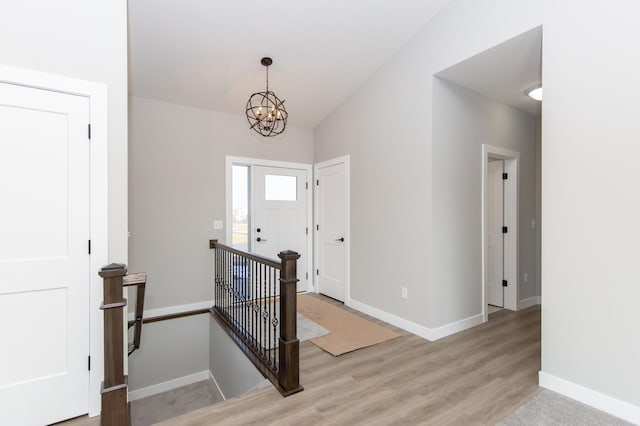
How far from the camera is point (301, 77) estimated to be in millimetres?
3822

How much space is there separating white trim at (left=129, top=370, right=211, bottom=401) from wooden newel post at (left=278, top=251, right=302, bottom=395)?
7.99 ft

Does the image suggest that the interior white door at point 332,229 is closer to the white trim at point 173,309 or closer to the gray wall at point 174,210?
the gray wall at point 174,210

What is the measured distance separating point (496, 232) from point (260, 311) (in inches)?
131

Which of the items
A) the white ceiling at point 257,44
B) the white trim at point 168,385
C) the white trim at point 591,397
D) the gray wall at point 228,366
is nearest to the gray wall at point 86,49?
the white ceiling at point 257,44

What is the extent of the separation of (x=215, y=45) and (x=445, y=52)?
2261 mm

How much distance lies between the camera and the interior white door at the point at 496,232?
4.20m

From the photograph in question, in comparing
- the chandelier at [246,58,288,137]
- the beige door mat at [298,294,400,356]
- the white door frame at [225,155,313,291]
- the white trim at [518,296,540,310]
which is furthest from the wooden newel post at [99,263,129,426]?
the white trim at [518,296,540,310]

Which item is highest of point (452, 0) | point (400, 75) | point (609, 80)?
point (452, 0)

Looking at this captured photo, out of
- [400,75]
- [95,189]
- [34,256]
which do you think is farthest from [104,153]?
[400,75]

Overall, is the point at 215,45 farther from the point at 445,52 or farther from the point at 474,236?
the point at 474,236

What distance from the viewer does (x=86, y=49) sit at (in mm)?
2039

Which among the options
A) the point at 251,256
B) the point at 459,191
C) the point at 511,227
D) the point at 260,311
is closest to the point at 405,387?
the point at 260,311

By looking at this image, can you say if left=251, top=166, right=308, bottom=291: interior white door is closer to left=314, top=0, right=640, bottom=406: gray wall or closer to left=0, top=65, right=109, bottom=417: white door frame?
left=0, top=65, right=109, bottom=417: white door frame

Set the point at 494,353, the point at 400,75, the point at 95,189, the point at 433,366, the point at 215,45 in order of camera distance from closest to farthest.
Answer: the point at 95,189, the point at 433,366, the point at 494,353, the point at 215,45, the point at 400,75
